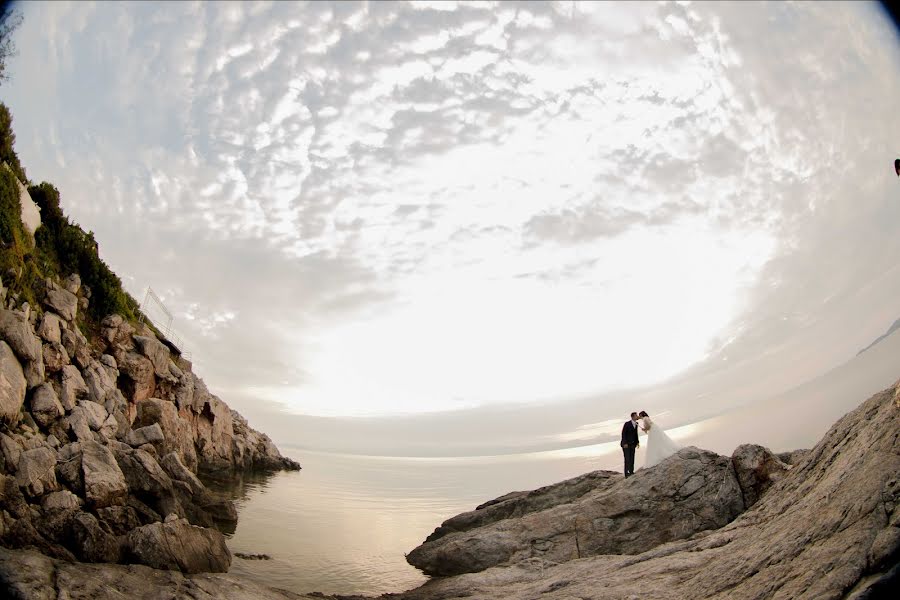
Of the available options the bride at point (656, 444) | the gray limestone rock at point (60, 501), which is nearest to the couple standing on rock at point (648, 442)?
the bride at point (656, 444)

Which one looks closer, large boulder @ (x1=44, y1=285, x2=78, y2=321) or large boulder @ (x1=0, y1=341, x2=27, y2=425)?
large boulder @ (x1=0, y1=341, x2=27, y2=425)

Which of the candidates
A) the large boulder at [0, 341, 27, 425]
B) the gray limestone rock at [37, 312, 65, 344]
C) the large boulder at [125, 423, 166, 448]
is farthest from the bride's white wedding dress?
the gray limestone rock at [37, 312, 65, 344]

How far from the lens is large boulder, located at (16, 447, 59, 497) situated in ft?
45.5

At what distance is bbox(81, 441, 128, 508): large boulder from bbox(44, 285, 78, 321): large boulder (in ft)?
37.3

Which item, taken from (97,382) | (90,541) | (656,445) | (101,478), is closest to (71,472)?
(101,478)

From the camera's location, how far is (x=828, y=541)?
6.86 m

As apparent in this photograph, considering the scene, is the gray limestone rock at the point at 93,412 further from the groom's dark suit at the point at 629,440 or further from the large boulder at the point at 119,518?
the groom's dark suit at the point at 629,440

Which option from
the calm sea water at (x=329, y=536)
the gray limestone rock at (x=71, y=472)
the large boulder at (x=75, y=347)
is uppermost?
the large boulder at (x=75, y=347)

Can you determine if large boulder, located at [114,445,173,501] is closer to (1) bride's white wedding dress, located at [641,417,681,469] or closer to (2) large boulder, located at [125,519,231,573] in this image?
(2) large boulder, located at [125,519,231,573]

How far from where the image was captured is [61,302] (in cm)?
2523

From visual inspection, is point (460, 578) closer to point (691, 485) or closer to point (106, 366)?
point (691, 485)

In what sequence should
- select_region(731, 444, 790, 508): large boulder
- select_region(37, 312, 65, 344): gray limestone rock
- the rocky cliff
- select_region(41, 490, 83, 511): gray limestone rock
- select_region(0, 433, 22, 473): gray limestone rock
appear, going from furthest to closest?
1. select_region(37, 312, 65, 344): gray limestone rock
2. select_region(731, 444, 790, 508): large boulder
3. select_region(0, 433, 22, 473): gray limestone rock
4. select_region(41, 490, 83, 511): gray limestone rock
5. the rocky cliff

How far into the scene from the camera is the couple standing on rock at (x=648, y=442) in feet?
62.8

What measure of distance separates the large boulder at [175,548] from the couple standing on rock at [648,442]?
15564 millimetres
